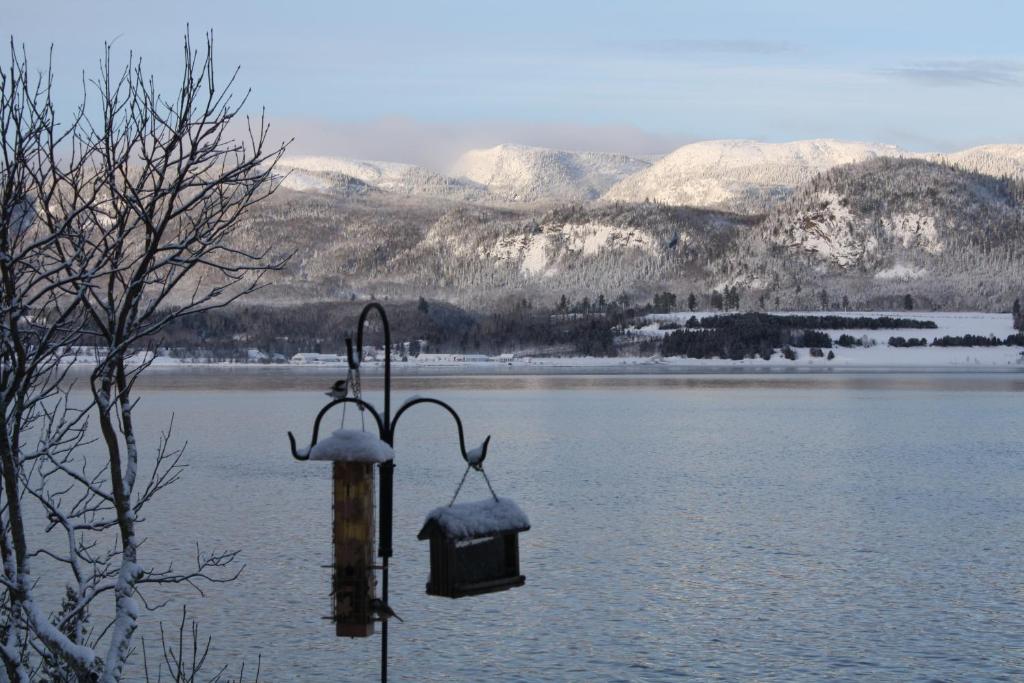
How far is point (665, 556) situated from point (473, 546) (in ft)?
72.9

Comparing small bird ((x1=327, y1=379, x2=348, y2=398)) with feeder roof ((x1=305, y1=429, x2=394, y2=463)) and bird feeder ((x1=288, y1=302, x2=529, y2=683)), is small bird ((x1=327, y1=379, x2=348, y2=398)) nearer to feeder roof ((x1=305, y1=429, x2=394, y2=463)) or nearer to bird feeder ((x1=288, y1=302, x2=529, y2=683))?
bird feeder ((x1=288, y1=302, x2=529, y2=683))

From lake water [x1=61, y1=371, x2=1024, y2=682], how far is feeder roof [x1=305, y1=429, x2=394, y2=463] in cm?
1247

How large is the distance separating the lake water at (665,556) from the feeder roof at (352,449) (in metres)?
12.5

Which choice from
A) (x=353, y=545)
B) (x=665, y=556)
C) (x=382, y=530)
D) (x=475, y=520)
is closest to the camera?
(x=353, y=545)

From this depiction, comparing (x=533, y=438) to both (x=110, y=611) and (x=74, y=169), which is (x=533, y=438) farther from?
(x=74, y=169)

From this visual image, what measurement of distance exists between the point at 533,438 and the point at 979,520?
3639 cm

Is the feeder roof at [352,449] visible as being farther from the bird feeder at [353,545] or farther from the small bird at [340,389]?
the small bird at [340,389]

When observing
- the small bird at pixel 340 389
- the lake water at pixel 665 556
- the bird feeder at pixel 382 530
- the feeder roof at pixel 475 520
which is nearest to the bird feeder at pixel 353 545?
the bird feeder at pixel 382 530

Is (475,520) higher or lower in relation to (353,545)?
higher

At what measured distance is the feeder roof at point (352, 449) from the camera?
1227 centimetres

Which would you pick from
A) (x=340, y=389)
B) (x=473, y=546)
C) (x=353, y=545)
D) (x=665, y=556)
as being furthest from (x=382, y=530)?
(x=665, y=556)

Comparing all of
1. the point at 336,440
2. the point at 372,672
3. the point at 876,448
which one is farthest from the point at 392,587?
the point at 876,448

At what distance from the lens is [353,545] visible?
1319 cm

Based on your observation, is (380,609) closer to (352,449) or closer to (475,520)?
(475,520)
